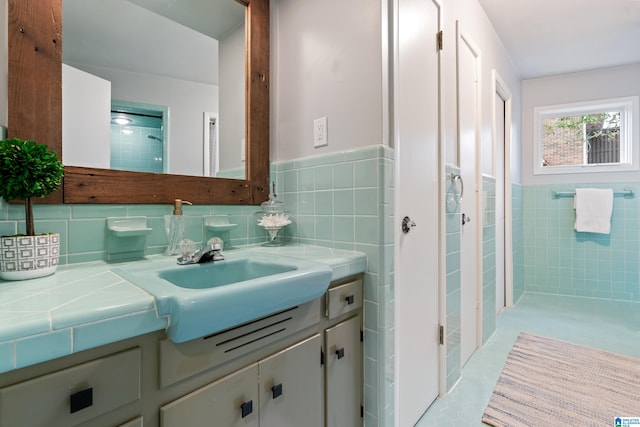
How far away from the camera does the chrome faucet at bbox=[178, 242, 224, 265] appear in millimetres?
1021

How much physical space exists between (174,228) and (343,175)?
2.30 ft

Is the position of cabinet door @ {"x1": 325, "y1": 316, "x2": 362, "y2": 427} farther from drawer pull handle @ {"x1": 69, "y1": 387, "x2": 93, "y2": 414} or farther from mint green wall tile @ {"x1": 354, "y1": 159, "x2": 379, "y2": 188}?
drawer pull handle @ {"x1": 69, "y1": 387, "x2": 93, "y2": 414}

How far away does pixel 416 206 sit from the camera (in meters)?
1.39

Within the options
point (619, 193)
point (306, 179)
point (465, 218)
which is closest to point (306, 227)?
point (306, 179)

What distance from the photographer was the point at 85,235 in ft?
3.25

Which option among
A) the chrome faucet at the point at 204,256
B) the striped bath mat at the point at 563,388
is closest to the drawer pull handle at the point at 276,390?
the chrome faucet at the point at 204,256

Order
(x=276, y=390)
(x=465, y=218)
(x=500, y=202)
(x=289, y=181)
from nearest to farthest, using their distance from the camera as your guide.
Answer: (x=276, y=390)
(x=289, y=181)
(x=465, y=218)
(x=500, y=202)

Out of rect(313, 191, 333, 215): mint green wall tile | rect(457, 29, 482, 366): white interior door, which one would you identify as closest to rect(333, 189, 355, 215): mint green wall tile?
rect(313, 191, 333, 215): mint green wall tile

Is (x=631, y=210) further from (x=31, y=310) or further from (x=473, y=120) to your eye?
(x=31, y=310)

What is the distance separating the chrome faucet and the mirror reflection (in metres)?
0.39

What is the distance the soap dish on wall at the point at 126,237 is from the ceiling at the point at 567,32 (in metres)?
2.67

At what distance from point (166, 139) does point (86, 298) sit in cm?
79

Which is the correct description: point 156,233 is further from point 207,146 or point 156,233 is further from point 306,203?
point 306,203

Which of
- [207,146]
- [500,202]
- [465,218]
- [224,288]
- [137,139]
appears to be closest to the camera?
[224,288]
